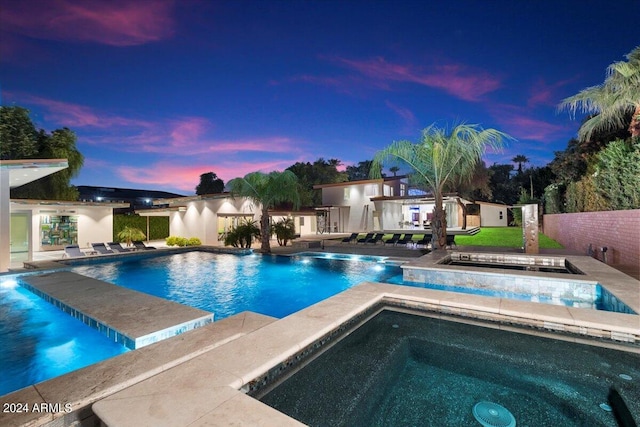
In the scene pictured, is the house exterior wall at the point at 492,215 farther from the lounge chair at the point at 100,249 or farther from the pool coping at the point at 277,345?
the lounge chair at the point at 100,249

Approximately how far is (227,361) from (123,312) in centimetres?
316

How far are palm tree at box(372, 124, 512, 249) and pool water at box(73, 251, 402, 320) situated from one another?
332 centimetres

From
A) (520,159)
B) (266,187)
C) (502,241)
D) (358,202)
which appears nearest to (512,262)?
(502,241)

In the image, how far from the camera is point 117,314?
5000 mm

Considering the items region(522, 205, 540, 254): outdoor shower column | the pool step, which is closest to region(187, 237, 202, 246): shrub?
the pool step

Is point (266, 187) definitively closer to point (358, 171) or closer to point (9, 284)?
point (9, 284)

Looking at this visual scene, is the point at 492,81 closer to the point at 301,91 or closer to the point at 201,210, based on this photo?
the point at 301,91

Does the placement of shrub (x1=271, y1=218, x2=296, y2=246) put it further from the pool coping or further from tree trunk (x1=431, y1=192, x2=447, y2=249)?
the pool coping

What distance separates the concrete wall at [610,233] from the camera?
8109mm

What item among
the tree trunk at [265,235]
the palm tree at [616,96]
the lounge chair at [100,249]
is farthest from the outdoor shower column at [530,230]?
the lounge chair at [100,249]

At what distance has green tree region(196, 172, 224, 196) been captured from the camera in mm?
50844

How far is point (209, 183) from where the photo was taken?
168 ft

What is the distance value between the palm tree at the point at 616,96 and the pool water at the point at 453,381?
9.52m

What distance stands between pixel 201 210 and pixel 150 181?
30.8 meters
